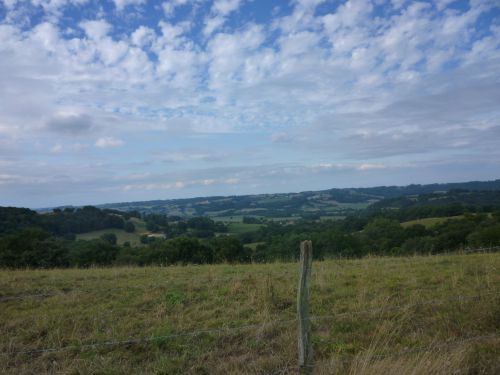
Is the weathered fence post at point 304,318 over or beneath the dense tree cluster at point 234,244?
over

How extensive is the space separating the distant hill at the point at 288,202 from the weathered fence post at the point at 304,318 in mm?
87526

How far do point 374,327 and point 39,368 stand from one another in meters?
5.52

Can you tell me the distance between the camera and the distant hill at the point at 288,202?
102875mm

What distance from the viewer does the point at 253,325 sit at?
22.1 ft

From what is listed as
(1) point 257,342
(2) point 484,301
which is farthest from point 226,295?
(2) point 484,301

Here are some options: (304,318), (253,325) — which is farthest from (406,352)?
(253,325)

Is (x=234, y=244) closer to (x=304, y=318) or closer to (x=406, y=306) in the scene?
(x=406, y=306)

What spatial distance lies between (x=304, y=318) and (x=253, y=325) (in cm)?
250

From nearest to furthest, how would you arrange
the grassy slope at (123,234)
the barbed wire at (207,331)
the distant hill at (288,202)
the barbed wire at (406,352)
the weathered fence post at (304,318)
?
1. the weathered fence post at (304,318)
2. the barbed wire at (406,352)
3. the barbed wire at (207,331)
4. the grassy slope at (123,234)
5. the distant hill at (288,202)

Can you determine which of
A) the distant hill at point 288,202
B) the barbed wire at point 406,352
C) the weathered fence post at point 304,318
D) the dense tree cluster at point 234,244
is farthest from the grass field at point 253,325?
the distant hill at point 288,202

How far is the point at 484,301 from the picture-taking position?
711 centimetres

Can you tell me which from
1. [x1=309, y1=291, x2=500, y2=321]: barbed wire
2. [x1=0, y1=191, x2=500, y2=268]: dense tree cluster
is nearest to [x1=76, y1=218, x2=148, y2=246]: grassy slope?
[x1=0, y1=191, x2=500, y2=268]: dense tree cluster

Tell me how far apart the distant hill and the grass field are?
271 feet

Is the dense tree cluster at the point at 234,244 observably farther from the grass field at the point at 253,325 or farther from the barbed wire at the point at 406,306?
the barbed wire at the point at 406,306
